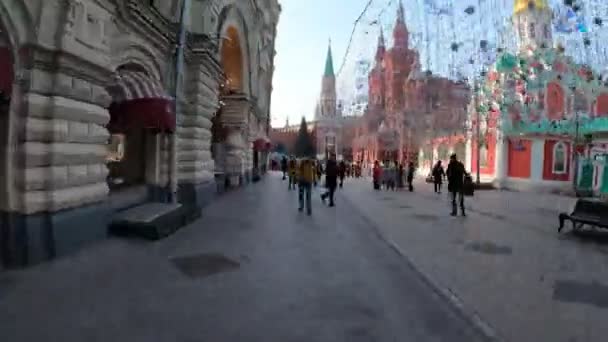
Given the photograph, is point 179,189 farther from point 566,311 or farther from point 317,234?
point 566,311

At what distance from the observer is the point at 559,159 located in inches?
1125

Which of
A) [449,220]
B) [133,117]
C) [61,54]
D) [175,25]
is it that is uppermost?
[175,25]

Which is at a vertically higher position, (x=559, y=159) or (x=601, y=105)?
(x=601, y=105)

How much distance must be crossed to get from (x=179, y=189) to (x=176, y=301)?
950 centimetres

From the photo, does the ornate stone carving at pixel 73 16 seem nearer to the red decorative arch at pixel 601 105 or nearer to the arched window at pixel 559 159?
the arched window at pixel 559 159

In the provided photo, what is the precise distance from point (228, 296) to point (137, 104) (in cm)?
648

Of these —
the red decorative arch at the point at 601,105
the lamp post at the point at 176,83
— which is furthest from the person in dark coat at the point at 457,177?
the red decorative arch at the point at 601,105

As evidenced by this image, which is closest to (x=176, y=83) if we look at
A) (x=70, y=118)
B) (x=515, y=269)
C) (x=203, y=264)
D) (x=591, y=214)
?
(x=70, y=118)

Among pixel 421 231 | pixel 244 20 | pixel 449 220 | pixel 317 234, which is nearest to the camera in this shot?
pixel 317 234

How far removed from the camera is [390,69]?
108 feet

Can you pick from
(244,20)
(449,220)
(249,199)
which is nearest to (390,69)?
(244,20)

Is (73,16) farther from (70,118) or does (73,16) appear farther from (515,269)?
(515,269)

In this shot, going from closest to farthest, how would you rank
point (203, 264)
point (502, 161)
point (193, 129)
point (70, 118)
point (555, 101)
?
point (203, 264) < point (70, 118) < point (193, 129) < point (555, 101) < point (502, 161)

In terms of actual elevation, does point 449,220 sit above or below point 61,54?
below
